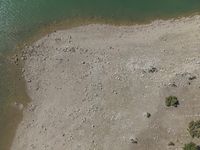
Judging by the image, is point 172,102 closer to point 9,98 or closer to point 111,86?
point 111,86

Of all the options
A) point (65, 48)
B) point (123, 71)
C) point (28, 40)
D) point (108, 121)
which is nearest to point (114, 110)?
point (108, 121)

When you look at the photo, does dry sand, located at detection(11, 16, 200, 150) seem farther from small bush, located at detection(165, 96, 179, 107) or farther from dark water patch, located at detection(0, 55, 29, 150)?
dark water patch, located at detection(0, 55, 29, 150)

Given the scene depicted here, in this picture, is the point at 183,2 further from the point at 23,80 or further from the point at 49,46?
the point at 23,80

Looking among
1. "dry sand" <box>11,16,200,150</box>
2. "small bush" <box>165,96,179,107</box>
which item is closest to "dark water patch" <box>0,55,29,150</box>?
"dry sand" <box>11,16,200,150</box>

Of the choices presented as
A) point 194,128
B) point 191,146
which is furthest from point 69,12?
point 191,146

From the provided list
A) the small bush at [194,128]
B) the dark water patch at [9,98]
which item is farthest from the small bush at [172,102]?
the dark water patch at [9,98]

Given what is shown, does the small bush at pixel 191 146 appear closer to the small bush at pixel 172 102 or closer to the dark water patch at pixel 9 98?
the small bush at pixel 172 102
